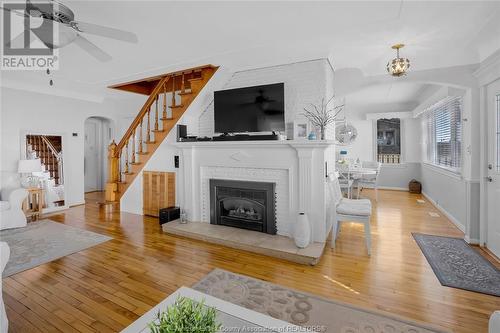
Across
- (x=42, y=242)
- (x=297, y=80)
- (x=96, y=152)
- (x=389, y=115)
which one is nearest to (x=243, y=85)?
(x=297, y=80)

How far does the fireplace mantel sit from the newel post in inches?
75.7

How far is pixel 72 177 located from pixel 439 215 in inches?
317

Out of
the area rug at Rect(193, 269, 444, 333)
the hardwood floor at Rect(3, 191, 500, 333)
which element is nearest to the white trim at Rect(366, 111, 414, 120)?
the hardwood floor at Rect(3, 191, 500, 333)

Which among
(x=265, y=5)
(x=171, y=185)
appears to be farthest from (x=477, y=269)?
(x=171, y=185)

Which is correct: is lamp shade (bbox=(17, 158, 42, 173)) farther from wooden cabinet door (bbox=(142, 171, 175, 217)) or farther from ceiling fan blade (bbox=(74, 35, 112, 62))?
ceiling fan blade (bbox=(74, 35, 112, 62))

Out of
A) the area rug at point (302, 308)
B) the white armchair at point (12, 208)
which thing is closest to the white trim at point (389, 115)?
the area rug at point (302, 308)

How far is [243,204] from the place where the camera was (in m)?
3.96

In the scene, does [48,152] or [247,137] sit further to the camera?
[48,152]

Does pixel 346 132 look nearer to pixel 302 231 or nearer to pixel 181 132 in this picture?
pixel 181 132

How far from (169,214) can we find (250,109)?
2315 mm

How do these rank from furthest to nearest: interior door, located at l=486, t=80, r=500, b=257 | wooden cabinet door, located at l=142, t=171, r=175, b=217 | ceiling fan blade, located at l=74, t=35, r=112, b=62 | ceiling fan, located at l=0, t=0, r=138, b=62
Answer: wooden cabinet door, located at l=142, t=171, r=175, b=217 → interior door, located at l=486, t=80, r=500, b=257 → ceiling fan blade, located at l=74, t=35, r=112, b=62 → ceiling fan, located at l=0, t=0, r=138, b=62

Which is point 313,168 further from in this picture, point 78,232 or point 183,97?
point 78,232

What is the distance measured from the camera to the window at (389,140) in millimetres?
7738

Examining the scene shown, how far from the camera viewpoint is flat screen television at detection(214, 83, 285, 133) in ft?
11.8
